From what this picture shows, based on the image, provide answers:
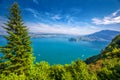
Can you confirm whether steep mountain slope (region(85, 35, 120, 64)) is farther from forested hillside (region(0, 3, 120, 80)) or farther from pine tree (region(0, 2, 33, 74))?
pine tree (region(0, 2, 33, 74))

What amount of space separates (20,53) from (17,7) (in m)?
12.4

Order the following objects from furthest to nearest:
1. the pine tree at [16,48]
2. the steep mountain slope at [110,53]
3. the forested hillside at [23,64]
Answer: the steep mountain slope at [110,53] → the pine tree at [16,48] → the forested hillside at [23,64]

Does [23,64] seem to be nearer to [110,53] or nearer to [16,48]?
[16,48]

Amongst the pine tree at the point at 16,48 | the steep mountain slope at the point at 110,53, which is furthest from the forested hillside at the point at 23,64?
the steep mountain slope at the point at 110,53

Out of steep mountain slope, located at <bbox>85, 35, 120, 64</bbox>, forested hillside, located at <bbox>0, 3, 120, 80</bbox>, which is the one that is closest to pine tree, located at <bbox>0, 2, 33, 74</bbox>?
forested hillside, located at <bbox>0, 3, 120, 80</bbox>

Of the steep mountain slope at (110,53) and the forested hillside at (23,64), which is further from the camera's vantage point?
the steep mountain slope at (110,53)

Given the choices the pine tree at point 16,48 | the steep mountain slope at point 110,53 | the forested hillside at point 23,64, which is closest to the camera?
the forested hillside at point 23,64

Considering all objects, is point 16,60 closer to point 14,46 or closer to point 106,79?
point 14,46

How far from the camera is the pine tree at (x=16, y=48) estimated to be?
46.4 m

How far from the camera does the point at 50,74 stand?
4078 cm

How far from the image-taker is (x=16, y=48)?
157ft

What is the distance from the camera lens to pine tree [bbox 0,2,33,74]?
4638 cm

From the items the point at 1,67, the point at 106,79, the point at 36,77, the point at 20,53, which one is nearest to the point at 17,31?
the point at 20,53

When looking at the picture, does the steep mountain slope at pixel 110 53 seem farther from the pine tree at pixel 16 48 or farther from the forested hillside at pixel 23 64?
the pine tree at pixel 16 48
